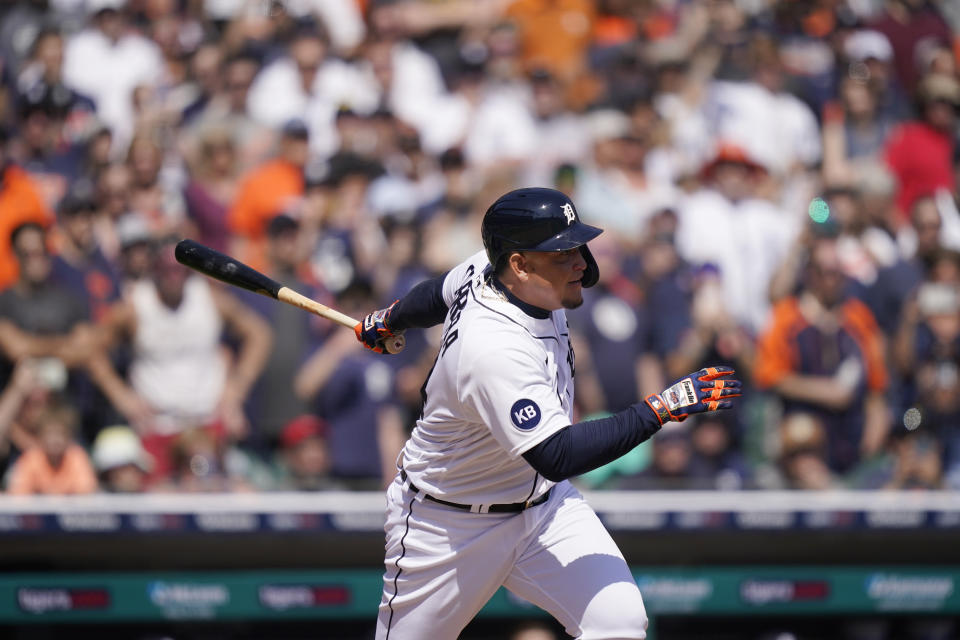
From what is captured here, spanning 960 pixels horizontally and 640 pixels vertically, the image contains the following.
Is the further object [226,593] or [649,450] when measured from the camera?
[649,450]

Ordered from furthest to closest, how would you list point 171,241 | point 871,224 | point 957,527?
1. point 871,224
2. point 171,241
3. point 957,527

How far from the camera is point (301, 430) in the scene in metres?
6.37

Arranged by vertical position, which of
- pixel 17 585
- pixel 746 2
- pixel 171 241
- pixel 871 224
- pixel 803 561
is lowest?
pixel 803 561

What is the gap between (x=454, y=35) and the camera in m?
10.1

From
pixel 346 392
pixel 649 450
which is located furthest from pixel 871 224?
pixel 346 392

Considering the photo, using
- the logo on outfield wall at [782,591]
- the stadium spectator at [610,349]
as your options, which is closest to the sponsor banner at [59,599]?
the stadium spectator at [610,349]

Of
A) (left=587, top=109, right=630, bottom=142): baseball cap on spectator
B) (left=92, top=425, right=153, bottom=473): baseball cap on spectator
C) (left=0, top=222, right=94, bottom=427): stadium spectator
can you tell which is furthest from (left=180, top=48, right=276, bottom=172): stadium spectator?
(left=92, top=425, right=153, bottom=473): baseball cap on spectator

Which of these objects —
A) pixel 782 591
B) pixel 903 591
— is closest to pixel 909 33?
pixel 903 591

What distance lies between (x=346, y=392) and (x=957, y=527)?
297 centimetres

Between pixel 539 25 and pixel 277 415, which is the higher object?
pixel 539 25

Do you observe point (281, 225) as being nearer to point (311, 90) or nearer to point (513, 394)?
point (311, 90)

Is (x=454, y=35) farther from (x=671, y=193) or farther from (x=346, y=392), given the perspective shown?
(x=346, y=392)

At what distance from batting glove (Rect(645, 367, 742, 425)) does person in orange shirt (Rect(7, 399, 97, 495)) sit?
336cm

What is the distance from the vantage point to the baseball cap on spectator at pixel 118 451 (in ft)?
20.1
